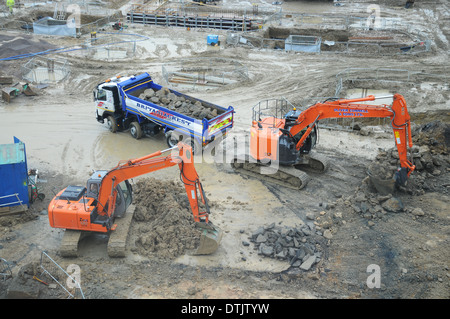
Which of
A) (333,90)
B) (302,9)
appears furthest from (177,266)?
(302,9)

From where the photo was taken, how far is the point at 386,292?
1126 centimetres

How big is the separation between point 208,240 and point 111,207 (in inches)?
114

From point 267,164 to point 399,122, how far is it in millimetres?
4820

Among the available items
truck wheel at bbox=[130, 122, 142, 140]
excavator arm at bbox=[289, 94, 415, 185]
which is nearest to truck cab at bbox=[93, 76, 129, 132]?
truck wheel at bbox=[130, 122, 142, 140]

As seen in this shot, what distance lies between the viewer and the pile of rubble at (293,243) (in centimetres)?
1248

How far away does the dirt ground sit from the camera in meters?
11.5

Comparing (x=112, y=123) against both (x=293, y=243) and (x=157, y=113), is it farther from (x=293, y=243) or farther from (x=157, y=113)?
(x=293, y=243)

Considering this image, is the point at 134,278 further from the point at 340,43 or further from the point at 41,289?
the point at 340,43

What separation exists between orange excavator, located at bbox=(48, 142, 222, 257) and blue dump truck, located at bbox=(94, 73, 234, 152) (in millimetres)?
5176

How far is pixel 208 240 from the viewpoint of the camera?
12.6 meters

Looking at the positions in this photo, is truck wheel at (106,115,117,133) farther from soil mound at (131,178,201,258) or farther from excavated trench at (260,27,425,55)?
excavated trench at (260,27,425,55)

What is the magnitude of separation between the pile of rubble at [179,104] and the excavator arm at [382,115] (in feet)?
13.3

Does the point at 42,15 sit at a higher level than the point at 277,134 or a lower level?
higher

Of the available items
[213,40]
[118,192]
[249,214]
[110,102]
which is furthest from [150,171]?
[213,40]
